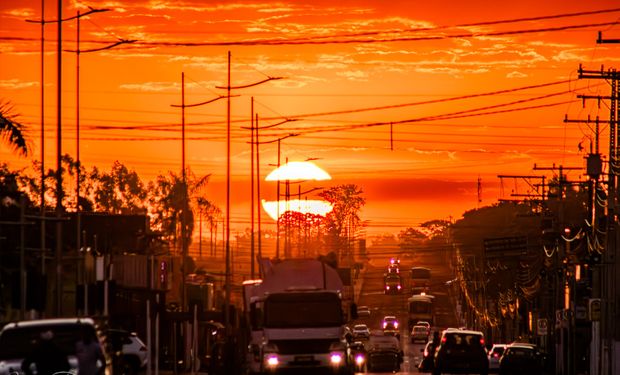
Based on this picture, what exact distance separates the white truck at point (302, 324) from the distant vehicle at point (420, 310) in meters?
114

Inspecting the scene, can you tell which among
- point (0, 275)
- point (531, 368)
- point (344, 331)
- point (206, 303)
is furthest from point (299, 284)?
point (206, 303)

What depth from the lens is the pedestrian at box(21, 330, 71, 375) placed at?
1064 inches

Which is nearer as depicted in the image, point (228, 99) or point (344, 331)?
point (344, 331)

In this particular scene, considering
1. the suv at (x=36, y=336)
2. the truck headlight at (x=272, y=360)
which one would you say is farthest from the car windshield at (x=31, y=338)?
the truck headlight at (x=272, y=360)

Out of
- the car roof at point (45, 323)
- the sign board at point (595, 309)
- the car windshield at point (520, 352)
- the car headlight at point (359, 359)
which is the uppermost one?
the car roof at point (45, 323)

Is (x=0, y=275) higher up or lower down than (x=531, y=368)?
higher up

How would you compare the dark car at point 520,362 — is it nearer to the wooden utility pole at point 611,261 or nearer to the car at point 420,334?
the wooden utility pole at point 611,261

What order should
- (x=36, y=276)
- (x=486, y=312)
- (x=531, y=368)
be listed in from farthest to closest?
1. (x=486, y=312)
2. (x=531, y=368)
3. (x=36, y=276)

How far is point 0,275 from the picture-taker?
51.1 m

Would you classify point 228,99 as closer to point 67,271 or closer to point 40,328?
point 67,271

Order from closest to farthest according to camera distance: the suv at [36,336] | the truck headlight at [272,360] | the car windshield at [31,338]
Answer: the suv at [36,336] < the car windshield at [31,338] < the truck headlight at [272,360]

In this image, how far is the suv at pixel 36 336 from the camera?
96.9 feet

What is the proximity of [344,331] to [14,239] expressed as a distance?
630 inches

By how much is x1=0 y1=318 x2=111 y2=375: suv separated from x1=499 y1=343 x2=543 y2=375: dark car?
34.2m
